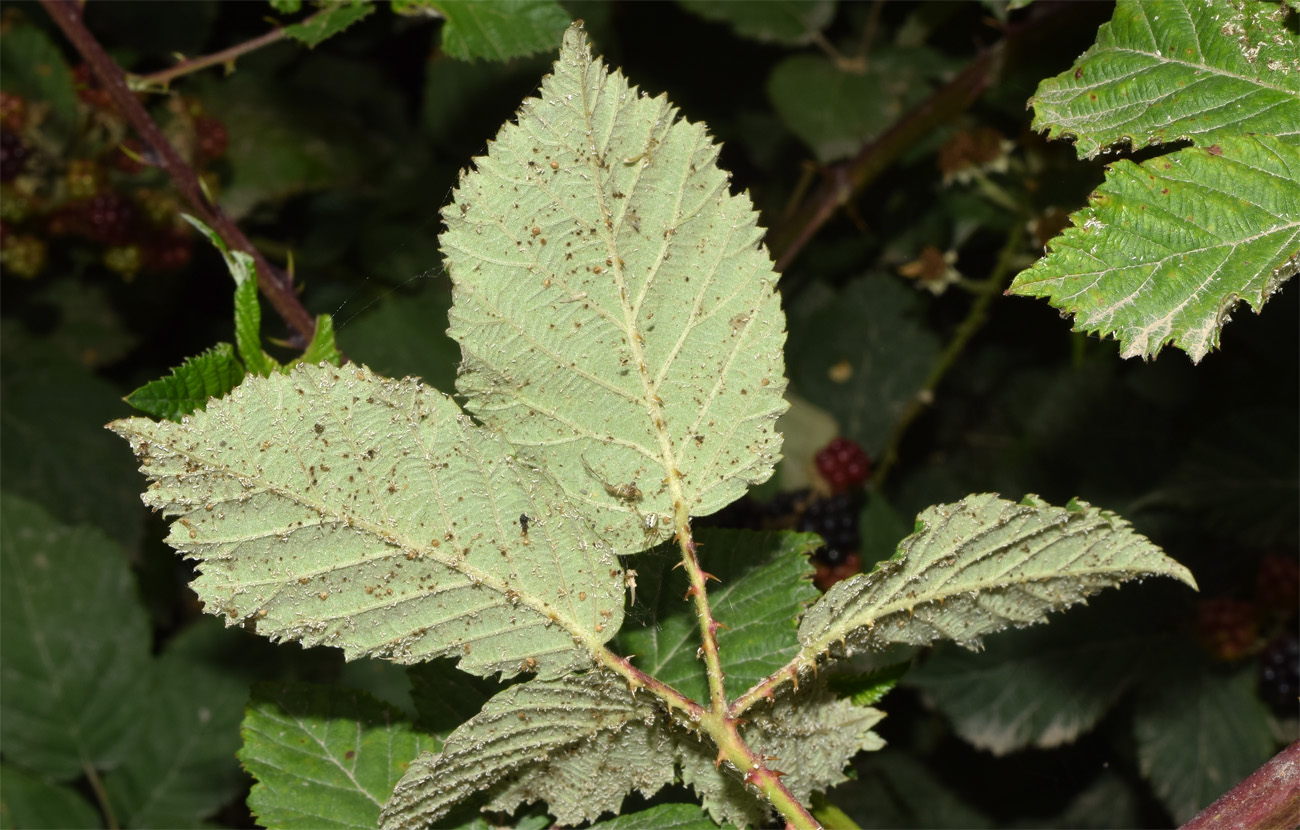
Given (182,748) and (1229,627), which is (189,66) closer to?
(182,748)

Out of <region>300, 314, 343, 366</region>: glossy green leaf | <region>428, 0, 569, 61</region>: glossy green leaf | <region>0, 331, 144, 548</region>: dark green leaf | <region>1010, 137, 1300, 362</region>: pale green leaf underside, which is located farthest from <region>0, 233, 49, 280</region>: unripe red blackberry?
<region>1010, 137, 1300, 362</region>: pale green leaf underside

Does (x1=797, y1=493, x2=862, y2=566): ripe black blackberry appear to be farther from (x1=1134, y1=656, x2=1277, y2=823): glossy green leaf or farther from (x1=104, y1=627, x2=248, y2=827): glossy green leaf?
(x1=104, y1=627, x2=248, y2=827): glossy green leaf

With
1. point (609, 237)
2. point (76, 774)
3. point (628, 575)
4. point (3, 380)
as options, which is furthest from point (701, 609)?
point (3, 380)

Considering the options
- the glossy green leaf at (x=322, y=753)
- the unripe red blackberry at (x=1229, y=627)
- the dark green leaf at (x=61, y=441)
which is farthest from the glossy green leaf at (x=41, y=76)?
the unripe red blackberry at (x=1229, y=627)

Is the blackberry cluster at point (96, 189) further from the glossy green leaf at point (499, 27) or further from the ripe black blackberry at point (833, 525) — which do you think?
the ripe black blackberry at point (833, 525)

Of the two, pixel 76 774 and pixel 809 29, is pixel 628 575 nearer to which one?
pixel 76 774
